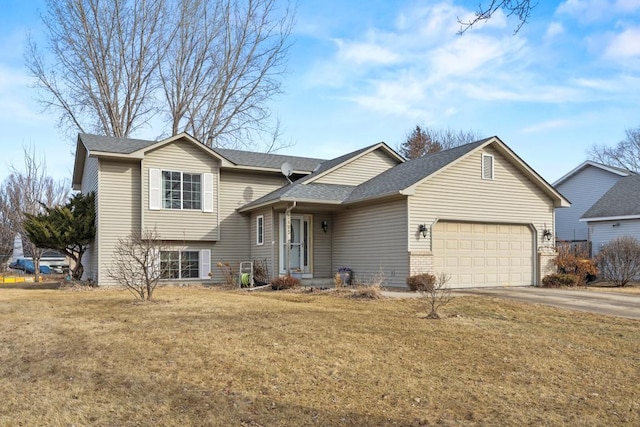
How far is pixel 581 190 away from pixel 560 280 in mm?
15793

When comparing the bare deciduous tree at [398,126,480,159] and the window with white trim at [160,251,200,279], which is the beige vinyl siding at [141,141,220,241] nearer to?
the window with white trim at [160,251,200,279]

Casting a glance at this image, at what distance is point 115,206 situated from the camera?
17.6 meters

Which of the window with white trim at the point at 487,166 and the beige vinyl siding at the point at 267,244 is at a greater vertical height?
the window with white trim at the point at 487,166

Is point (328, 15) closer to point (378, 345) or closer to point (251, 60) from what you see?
point (378, 345)

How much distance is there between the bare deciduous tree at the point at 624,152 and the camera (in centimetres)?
4500

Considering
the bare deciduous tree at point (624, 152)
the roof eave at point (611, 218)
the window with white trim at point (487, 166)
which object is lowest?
the roof eave at point (611, 218)

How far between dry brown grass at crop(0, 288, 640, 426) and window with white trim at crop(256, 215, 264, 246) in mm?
8631

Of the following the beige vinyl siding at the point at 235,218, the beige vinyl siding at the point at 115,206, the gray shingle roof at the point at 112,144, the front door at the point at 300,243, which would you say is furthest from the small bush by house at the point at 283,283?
the gray shingle roof at the point at 112,144

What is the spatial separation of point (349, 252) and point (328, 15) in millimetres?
9408

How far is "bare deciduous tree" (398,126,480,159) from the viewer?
4412cm

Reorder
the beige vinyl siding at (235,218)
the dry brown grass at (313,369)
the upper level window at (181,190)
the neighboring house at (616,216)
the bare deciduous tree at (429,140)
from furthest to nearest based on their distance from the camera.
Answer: the bare deciduous tree at (429,140), the neighboring house at (616,216), the beige vinyl siding at (235,218), the upper level window at (181,190), the dry brown grass at (313,369)

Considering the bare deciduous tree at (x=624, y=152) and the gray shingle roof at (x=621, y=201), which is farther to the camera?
the bare deciduous tree at (x=624, y=152)

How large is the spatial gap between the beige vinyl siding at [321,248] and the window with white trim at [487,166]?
18.3 feet

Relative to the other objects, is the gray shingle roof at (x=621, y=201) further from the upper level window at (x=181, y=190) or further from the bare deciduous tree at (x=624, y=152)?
the bare deciduous tree at (x=624, y=152)
